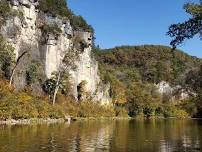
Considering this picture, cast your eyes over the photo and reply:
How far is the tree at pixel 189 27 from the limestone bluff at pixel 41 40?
62756 mm

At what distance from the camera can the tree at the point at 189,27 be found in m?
21.5

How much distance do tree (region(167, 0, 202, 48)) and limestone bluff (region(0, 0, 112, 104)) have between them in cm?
6276

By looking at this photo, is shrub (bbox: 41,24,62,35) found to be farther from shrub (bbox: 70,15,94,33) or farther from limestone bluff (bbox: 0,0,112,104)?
shrub (bbox: 70,15,94,33)

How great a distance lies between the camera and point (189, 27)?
22.4m

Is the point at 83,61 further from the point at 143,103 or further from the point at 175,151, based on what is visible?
the point at 175,151

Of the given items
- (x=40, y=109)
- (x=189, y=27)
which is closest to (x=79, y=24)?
(x=40, y=109)

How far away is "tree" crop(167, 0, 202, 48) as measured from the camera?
2150 centimetres

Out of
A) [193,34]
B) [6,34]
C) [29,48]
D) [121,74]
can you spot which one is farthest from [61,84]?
[121,74]

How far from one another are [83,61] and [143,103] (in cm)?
3897

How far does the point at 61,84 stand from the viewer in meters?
96.0

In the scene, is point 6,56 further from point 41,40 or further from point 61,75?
point 61,75

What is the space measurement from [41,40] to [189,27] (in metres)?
74.2

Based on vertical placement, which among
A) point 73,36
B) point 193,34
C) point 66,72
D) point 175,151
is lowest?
point 175,151

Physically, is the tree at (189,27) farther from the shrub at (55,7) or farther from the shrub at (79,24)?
the shrub at (79,24)
